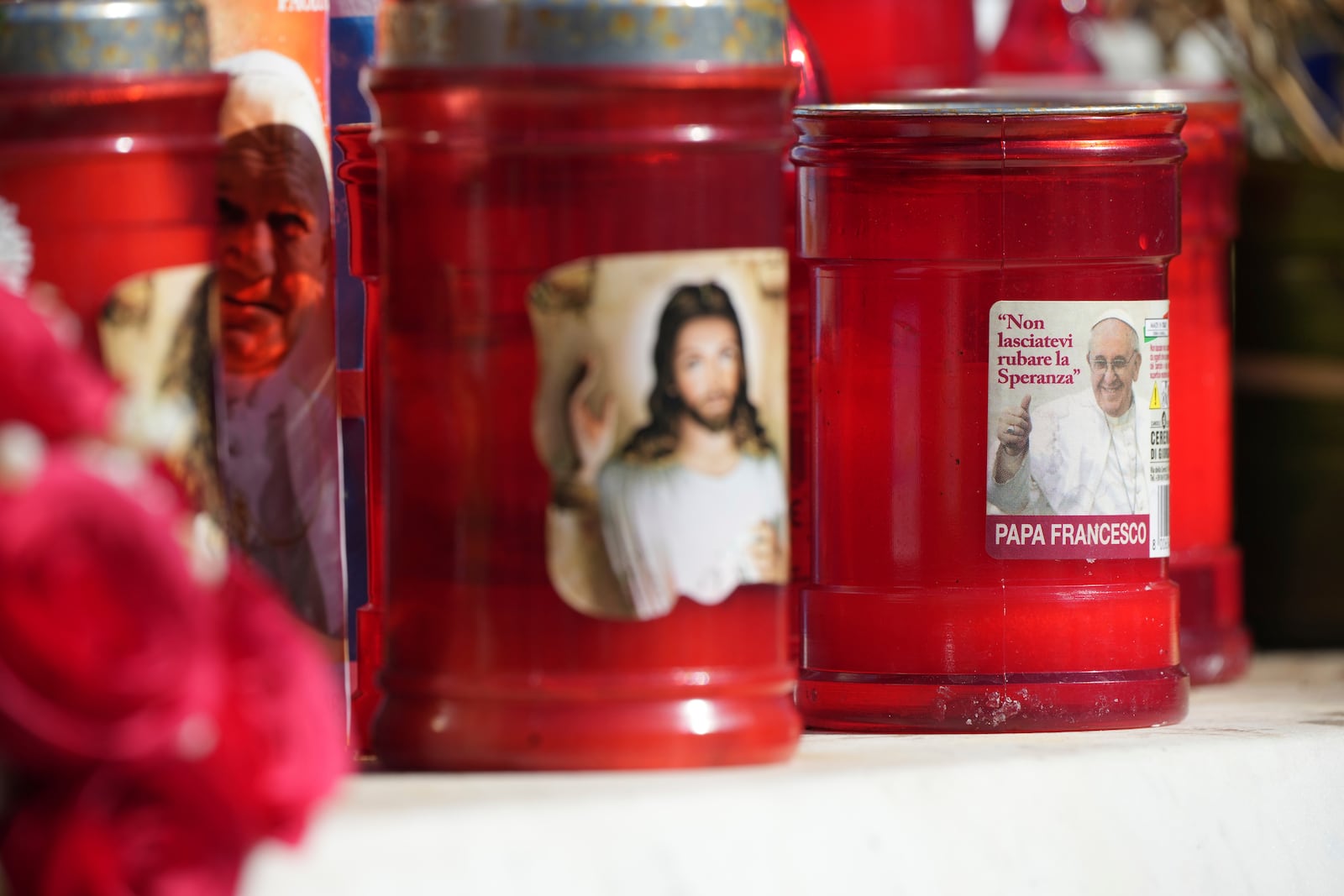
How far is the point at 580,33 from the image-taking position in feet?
2.24

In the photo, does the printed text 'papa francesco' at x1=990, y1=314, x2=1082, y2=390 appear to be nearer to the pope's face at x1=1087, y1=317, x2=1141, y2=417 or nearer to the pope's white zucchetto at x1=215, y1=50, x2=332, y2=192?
the pope's face at x1=1087, y1=317, x2=1141, y2=417

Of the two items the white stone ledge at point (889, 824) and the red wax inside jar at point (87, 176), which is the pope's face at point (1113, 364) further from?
the red wax inside jar at point (87, 176)

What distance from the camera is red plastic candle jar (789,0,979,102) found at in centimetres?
133

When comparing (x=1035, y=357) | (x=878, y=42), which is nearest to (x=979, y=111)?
(x=1035, y=357)

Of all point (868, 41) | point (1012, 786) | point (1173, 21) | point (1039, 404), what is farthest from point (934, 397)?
point (1173, 21)

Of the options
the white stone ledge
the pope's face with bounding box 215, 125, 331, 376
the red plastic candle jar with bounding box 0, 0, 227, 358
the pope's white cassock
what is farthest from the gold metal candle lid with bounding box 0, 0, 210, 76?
the pope's white cassock

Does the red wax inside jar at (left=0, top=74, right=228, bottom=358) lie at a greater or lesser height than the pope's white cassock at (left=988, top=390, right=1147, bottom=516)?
greater

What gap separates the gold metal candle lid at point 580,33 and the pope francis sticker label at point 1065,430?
0.17m

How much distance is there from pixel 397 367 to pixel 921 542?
0.72 ft

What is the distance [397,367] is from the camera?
73cm

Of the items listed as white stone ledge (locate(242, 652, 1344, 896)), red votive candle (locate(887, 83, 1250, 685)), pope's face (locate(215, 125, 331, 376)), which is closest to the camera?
white stone ledge (locate(242, 652, 1344, 896))

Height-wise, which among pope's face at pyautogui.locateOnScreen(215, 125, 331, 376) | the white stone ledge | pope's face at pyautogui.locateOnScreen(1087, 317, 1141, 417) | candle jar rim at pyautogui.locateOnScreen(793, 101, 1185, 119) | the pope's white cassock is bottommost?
the white stone ledge

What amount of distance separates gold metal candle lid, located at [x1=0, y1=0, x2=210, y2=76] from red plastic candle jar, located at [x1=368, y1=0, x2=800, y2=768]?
0.08 metres

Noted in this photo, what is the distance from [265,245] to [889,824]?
1.02 feet
